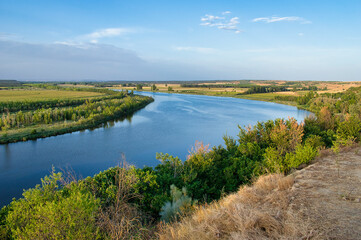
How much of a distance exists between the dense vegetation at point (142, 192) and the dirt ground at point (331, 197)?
112 centimetres

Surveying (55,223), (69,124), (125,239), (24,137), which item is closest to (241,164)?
(125,239)

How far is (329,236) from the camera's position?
3621 mm

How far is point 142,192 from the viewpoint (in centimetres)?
802

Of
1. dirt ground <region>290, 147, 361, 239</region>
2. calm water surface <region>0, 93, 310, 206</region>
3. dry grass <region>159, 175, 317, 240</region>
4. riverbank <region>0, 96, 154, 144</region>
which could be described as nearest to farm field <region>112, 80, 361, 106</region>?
calm water surface <region>0, 93, 310, 206</region>

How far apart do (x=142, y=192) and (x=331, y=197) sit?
570cm

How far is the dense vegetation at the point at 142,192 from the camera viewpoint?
4176 millimetres

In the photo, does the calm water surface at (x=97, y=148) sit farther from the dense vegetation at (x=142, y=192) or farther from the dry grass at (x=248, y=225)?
the dry grass at (x=248, y=225)

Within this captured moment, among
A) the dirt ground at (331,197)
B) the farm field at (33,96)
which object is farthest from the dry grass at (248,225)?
the farm field at (33,96)

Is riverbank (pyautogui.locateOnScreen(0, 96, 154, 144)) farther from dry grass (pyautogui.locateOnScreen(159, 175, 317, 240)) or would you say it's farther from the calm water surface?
dry grass (pyautogui.locateOnScreen(159, 175, 317, 240))

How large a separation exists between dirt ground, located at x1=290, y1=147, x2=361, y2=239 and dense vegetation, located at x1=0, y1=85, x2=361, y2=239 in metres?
1.12

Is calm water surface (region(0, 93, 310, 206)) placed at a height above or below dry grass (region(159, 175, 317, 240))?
below

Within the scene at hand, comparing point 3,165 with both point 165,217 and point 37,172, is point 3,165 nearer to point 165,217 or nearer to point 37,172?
point 37,172

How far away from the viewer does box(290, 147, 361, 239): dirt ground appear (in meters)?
3.93

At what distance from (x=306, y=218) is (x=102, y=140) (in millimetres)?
23118
